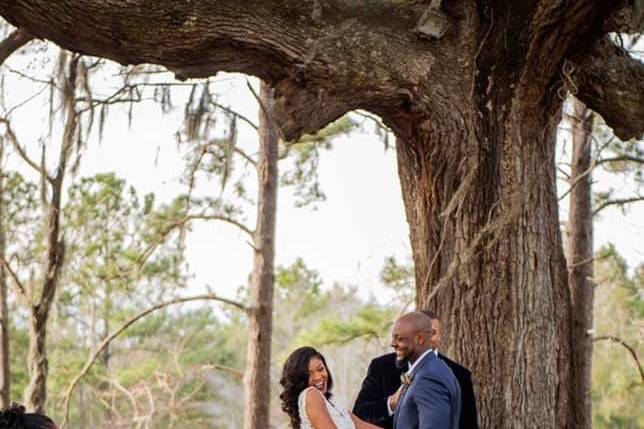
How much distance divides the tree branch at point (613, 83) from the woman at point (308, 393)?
9.54 ft

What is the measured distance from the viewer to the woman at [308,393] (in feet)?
14.3

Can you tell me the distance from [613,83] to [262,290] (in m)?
7.71

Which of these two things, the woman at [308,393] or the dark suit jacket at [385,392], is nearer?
the woman at [308,393]

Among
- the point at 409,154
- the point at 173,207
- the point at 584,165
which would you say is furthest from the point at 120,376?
the point at 409,154

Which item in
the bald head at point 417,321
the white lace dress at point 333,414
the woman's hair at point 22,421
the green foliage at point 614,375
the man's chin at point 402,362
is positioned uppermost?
the green foliage at point 614,375

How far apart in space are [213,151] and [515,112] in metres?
8.35

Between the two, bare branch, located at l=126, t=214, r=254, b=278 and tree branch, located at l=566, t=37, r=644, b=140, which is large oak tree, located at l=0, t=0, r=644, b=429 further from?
bare branch, located at l=126, t=214, r=254, b=278

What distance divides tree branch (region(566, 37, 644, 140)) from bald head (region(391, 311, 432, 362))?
243cm

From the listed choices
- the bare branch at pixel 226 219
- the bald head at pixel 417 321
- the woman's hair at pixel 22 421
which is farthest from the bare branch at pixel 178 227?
the woman's hair at pixel 22 421

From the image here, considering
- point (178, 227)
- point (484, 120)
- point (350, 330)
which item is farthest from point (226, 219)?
point (484, 120)

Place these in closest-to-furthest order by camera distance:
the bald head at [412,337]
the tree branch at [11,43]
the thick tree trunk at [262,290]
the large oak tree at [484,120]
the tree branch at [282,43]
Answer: the bald head at [412,337] → the tree branch at [282,43] → the large oak tree at [484,120] → the tree branch at [11,43] → the thick tree trunk at [262,290]

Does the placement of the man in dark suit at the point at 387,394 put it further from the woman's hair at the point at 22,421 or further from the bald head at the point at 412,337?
the woman's hair at the point at 22,421

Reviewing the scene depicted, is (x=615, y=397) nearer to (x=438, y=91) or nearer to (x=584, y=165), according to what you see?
(x=584, y=165)

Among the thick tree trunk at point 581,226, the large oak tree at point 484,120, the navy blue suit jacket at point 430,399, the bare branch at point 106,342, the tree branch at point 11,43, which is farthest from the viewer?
the thick tree trunk at point 581,226
